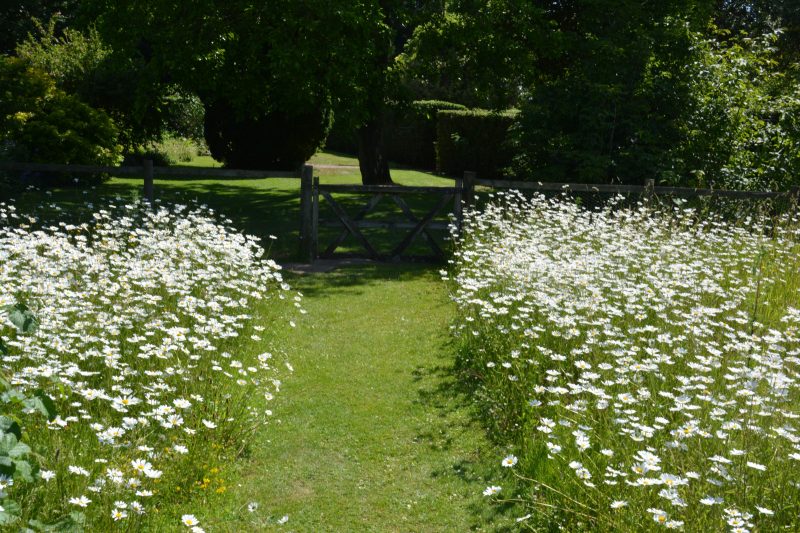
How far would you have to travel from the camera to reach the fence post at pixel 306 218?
1255 cm

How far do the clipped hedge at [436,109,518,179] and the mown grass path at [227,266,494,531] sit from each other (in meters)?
16.9

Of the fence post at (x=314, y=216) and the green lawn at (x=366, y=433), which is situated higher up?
the fence post at (x=314, y=216)

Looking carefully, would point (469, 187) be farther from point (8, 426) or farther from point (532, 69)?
point (8, 426)

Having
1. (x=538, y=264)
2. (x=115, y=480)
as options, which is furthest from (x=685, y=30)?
(x=115, y=480)

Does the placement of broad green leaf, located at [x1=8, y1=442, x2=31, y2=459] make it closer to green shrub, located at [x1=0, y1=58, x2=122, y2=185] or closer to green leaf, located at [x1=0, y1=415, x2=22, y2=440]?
green leaf, located at [x1=0, y1=415, x2=22, y2=440]

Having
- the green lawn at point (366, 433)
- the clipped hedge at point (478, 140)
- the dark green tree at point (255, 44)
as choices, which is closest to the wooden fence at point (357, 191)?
the green lawn at point (366, 433)

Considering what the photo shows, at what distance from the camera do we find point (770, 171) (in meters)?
15.3

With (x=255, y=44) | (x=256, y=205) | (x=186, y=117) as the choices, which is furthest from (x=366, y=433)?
(x=186, y=117)

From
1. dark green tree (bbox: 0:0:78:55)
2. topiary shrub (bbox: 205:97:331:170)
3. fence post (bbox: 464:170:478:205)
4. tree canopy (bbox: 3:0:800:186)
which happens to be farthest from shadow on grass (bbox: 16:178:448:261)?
dark green tree (bbox: 0:0:78:55)

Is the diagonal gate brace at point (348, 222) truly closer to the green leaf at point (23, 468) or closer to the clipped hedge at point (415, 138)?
the green leaf at point (23, 468)

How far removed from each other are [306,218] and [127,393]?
7.87 metres

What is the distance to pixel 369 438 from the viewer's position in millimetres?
6129

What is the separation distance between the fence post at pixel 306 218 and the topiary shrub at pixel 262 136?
10030 millimetres

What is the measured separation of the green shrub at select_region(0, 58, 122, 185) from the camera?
17.9 meters
